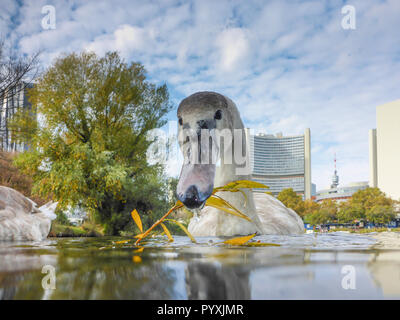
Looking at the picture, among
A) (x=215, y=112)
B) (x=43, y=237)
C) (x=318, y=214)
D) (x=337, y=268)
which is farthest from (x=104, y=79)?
(x=318, y=214)

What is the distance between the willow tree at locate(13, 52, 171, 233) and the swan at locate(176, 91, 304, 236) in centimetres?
496

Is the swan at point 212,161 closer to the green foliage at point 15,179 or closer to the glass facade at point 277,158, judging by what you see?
the green foliage at point 15,179

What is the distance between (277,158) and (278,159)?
14 centimetres

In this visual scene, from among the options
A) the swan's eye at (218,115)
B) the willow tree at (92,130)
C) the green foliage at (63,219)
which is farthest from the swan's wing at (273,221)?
the green foliage at (63,219)

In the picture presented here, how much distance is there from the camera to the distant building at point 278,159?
27.3 metres

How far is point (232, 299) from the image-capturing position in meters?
0.48

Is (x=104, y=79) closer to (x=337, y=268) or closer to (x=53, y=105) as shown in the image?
(x=53, y=105)

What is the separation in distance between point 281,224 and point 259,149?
2490cm

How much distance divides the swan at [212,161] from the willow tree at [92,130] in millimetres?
4959

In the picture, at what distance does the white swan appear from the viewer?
2.69 meters

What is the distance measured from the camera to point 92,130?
8984 mm

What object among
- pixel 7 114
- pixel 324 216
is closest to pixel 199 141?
pixel 7 114

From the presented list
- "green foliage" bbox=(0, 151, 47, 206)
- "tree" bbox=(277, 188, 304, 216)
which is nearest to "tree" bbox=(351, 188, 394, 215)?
"tree" bbox=(277, 188, 304, 216)
